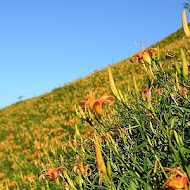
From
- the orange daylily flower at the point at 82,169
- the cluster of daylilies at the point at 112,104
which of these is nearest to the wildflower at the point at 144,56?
the cluster of daylilies at the point at 112,104

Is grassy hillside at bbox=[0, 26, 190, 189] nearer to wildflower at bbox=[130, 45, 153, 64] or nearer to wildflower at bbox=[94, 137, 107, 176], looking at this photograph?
wildflower at bbox=[130, 45, 153, 64]

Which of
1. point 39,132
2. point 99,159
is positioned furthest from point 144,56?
point 39,132

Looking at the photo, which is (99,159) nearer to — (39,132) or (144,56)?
(144,56)

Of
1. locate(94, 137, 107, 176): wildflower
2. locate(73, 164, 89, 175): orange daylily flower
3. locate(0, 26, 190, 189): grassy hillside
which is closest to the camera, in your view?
locate(94, 137, 107, 176): wildflower

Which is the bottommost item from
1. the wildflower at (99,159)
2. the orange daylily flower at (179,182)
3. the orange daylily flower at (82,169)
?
the orange daylily flower at (179,182)

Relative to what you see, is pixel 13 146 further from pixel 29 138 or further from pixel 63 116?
pixel 63 116

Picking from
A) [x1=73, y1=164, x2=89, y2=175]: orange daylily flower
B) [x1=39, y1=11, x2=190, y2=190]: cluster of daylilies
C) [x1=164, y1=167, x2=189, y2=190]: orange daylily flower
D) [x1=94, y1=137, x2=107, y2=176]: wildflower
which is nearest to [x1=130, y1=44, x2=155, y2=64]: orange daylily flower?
[x1=39, y1=11, x2=190, y2=190]: cluster of daylilies

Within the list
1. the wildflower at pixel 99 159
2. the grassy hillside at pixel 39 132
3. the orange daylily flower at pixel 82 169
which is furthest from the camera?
the grassy hillside at pixel 39 132

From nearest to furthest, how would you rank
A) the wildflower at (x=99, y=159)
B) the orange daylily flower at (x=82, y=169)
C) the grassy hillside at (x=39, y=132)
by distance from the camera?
1. the wildflower at (x=99, y=159)
2. the orange daylily flower at (x=82, y=169)
3. the grassy hillside at (x=39, y=132)

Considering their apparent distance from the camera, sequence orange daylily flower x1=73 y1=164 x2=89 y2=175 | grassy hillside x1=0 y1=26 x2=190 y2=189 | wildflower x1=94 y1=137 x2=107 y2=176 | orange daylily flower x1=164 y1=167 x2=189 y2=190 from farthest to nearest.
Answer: grassy hillside x1=0 y1=26 x2=190 y2=189
orange daylily flower x1=73 y1=164 x2=89 y2=175
wildflower x1=94 y1=137 x2=107 y2=176
orange daylily flower x1=164 y1=167 x2=189 y2=190

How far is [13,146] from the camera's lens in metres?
10.1

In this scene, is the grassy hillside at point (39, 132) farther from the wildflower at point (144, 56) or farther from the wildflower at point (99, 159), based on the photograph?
the wildflower at point (99, 159)

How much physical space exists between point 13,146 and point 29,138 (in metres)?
0.63

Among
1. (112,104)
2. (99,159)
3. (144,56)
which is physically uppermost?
(144,56)
